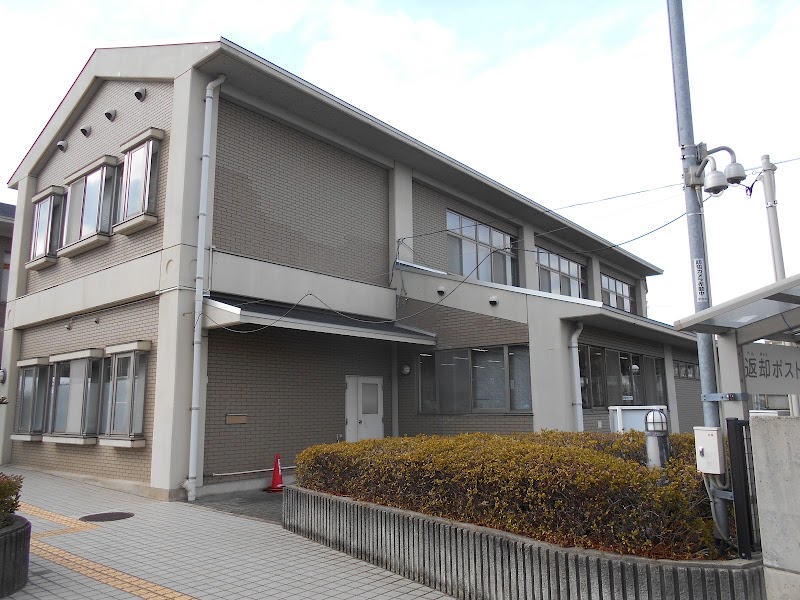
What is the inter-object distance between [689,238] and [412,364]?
32.8 feet

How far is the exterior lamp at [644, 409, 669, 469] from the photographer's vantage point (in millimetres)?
6360

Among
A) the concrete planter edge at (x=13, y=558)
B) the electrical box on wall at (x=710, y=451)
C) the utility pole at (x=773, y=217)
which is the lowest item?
the concrete planter edge at (x=13, y=558)

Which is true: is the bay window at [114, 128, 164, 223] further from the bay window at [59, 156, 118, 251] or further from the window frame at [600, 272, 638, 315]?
the window frame at [600, 272, 638, 315]

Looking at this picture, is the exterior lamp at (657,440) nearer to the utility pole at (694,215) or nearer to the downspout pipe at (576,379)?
the utility pole at (694,215)

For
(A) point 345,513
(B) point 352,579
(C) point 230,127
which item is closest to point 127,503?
(A) point 345,513

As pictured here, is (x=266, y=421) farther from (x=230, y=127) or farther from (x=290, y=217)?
(x=230, y=127)

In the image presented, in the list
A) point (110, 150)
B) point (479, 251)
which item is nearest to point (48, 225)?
point (110, 150)

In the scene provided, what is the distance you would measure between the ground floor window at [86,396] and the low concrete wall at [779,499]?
34.3ft

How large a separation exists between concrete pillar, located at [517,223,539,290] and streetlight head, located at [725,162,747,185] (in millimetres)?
14344

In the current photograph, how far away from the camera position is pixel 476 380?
14.2 m

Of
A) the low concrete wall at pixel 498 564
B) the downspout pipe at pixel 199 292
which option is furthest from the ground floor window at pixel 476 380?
the low concrete wall at pixel 498 564

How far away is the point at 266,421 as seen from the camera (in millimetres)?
13125

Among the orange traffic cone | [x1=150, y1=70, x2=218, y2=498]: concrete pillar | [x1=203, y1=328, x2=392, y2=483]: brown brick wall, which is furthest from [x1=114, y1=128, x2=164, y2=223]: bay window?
the orange traffic cone

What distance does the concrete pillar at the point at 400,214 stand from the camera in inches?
651
